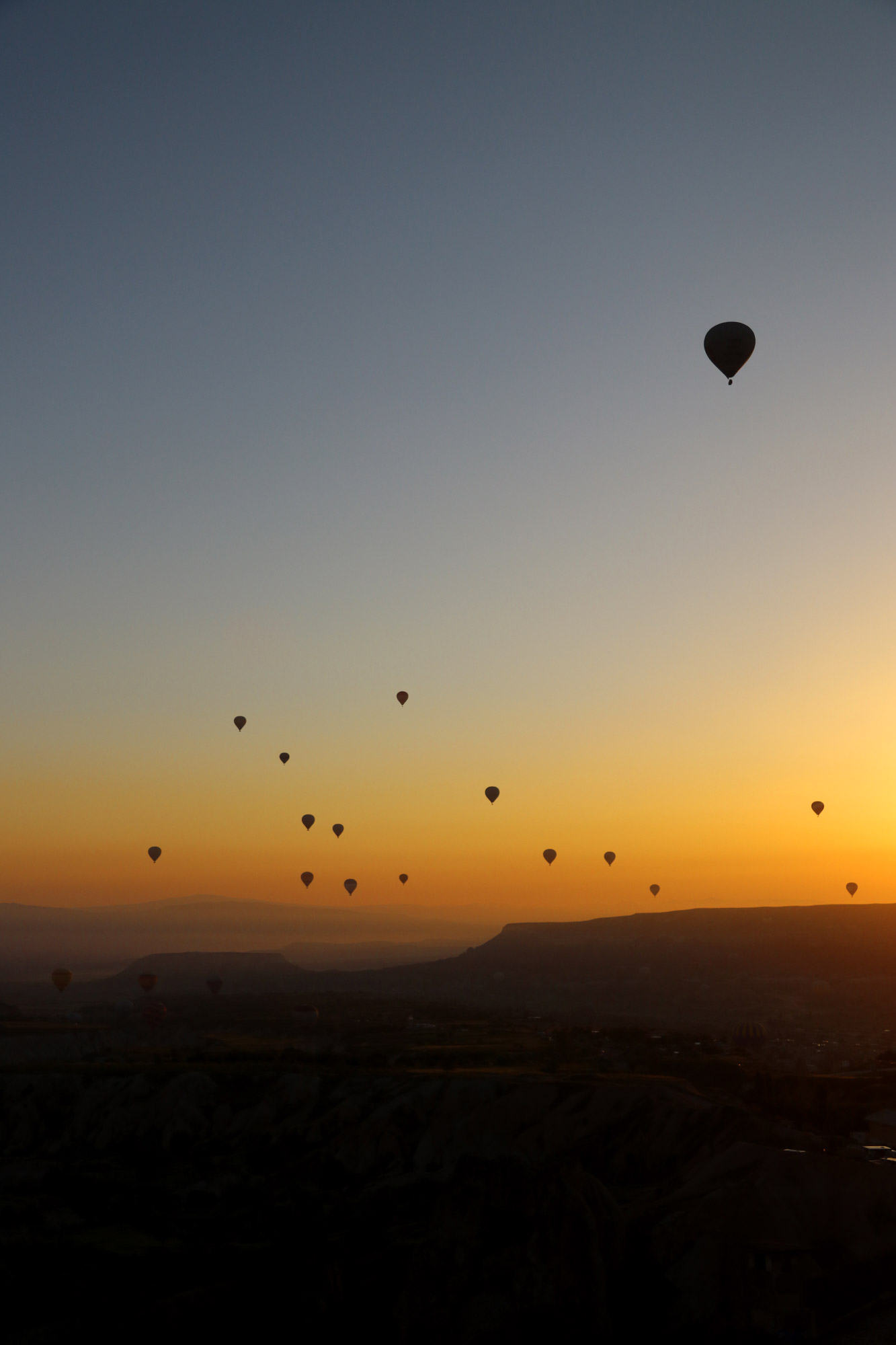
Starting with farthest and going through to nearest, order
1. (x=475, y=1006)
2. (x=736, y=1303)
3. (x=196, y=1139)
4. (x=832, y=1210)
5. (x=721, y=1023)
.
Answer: (x=475, y=1006), (x=721, y=1023), (x=196, y=1139), (x=832, y=1210), (x=736, y=1303)

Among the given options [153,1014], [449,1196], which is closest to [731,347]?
[449,1196]

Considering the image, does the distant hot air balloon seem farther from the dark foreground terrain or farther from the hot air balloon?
the hot air balloon

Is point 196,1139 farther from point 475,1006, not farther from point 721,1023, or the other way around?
point 475,1006

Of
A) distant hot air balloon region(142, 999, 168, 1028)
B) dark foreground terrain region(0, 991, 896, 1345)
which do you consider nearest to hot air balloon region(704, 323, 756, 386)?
dark foreground terrain region(0, 991, 896, 1345)

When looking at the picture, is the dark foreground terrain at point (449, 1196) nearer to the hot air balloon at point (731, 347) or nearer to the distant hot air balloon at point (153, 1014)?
the hot air balloon at point (731, 347)

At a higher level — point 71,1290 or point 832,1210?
point 832,1210

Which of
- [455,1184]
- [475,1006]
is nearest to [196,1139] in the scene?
[455,1184]
